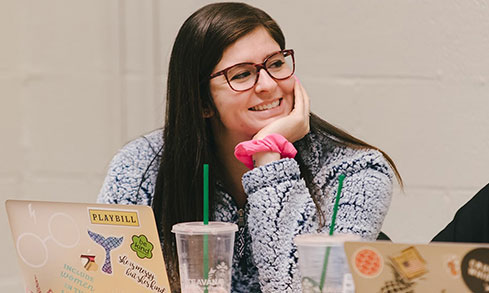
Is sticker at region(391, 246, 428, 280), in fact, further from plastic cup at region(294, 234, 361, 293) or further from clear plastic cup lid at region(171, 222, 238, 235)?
clear plastic cup lid at region(171, 222, 238, 235)

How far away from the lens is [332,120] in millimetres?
2404

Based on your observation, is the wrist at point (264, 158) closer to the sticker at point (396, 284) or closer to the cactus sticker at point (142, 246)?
the cactus sticker at point (142, 246)

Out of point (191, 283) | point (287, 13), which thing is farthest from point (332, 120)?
point (191, 283)

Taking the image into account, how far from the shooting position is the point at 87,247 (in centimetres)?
119

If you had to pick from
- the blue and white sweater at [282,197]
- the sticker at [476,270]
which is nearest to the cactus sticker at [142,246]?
the blue and white sweater at [282,197]

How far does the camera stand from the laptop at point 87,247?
1.15m

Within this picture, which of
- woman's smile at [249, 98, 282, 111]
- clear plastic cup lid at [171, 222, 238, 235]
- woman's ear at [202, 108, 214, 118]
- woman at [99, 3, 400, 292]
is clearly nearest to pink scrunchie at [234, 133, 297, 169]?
woman at [99, 3, 400, 292]

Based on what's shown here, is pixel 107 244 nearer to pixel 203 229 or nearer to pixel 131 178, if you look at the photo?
pixel 203 229

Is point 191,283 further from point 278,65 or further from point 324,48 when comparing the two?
point 324,48

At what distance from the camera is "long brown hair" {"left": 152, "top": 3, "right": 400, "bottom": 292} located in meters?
1.72

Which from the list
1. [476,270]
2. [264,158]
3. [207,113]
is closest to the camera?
[476,270]

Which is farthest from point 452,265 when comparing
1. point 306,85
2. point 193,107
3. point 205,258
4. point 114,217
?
point 306,85

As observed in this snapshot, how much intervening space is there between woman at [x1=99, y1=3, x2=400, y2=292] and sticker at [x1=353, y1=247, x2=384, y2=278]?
611mm

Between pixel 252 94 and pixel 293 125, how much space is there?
121 millimetres
